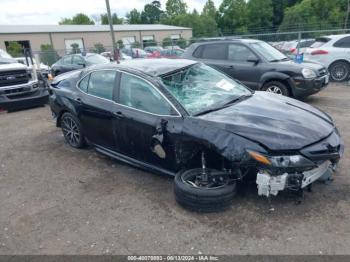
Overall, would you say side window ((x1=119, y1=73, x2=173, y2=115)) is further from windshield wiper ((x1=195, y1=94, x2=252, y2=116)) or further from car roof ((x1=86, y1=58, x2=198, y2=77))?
windshield wiper ((x1=195, y1=94, x2=252, y2=116))

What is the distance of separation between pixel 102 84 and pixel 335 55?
29.4 feet

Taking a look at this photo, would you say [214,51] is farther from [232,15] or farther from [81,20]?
[81,20]

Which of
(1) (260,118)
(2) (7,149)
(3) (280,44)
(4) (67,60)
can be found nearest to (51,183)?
(2) (7,149)

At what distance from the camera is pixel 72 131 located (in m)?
5.57

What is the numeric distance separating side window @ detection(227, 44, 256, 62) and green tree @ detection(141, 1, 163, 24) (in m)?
92.0

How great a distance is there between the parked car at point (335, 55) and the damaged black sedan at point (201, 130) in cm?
757

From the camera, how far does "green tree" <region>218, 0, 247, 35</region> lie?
64.8m

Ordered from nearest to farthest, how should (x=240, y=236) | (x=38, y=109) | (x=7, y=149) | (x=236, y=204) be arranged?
(x=240, y=236) < (x=236, y=204) < (x=7, y=149) < (x=38, y=109)

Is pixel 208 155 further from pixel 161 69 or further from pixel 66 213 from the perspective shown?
pixel 66 213

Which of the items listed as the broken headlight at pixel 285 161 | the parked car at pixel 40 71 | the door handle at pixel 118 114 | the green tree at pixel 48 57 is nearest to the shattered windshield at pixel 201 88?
the door handle at pixel 118 114

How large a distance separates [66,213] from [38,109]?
6554mm

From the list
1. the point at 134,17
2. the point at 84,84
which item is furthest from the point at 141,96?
the point at 134,17

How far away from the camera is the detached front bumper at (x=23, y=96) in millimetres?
8820

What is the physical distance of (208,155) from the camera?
3.68 m
